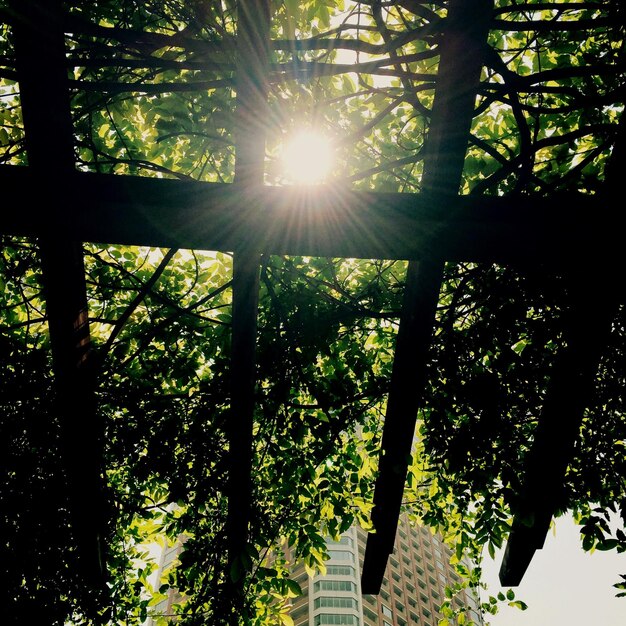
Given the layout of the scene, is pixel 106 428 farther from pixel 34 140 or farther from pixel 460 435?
pixel 460 435

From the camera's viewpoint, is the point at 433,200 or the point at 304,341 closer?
the point at 433,200

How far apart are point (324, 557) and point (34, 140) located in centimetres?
356

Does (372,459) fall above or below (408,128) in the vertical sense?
below

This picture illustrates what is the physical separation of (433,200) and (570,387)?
1.57 m

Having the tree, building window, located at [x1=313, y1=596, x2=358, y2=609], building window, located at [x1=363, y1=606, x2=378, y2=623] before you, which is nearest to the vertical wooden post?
the tree

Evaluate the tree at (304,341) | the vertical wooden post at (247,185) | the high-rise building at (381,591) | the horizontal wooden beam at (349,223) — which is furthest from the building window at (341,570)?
the horizontal wooden beam at (349,223)

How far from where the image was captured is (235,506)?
2.91m

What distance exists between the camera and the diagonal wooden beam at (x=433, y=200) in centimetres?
155

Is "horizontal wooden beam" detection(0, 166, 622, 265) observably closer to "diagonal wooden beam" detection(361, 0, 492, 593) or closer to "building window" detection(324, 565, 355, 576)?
"diagonal wooden beam" detection(361, 0, 492, 593)

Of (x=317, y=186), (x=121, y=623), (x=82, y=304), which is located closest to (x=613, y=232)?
(x=317, y=186)

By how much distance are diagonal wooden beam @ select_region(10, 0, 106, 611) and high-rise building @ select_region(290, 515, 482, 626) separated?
169 ft

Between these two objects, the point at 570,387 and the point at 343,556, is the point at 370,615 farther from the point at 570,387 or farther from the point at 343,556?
the point at 570,387

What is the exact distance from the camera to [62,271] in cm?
186

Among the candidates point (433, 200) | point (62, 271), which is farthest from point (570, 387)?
point (62, 271)
